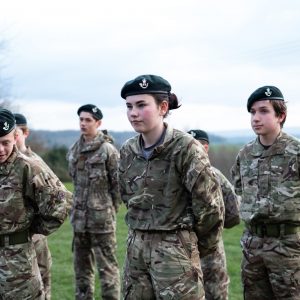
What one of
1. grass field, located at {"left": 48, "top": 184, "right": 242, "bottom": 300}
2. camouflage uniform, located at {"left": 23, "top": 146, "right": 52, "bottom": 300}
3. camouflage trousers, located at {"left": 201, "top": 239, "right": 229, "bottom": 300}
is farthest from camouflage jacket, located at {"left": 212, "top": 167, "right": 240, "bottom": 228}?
camouflage uniform, located at {"left": 23, "top": 146, "right": 52, "bottom": 300}

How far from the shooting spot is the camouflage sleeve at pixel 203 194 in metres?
3.80

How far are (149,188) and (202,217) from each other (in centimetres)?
41

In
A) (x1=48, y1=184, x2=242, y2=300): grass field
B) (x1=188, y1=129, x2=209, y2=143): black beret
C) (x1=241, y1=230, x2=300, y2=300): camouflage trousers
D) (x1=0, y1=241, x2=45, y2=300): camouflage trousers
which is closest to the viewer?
(x1=0, y1=241, x2=45, y2=300): camouflage trousers

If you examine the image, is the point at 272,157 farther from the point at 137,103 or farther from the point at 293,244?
the point at 137,103

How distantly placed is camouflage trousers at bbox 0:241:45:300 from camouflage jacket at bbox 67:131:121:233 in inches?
109

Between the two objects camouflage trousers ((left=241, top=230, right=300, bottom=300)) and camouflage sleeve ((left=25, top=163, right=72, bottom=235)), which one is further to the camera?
camouflage trousers ((left=241, top=230, right=300, bottom=300))

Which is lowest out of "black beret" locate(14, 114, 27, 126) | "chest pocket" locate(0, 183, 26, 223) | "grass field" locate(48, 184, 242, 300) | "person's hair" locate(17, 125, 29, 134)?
"grass field" locate(48, 184, 242, 300)

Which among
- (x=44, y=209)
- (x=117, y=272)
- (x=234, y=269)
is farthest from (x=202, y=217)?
(x=234, y=269)

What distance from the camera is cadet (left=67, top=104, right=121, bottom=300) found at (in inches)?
287

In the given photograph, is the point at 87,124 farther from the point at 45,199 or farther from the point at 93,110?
the point at 45,199

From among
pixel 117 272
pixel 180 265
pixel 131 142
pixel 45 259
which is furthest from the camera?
pixel 117 272

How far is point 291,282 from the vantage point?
490 centimetres

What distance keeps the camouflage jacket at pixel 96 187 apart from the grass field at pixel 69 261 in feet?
3.62

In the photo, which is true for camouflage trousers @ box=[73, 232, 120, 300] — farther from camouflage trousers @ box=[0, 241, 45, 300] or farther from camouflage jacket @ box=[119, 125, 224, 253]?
camouflage jacket @ box=[119, 125, 224, 253]
